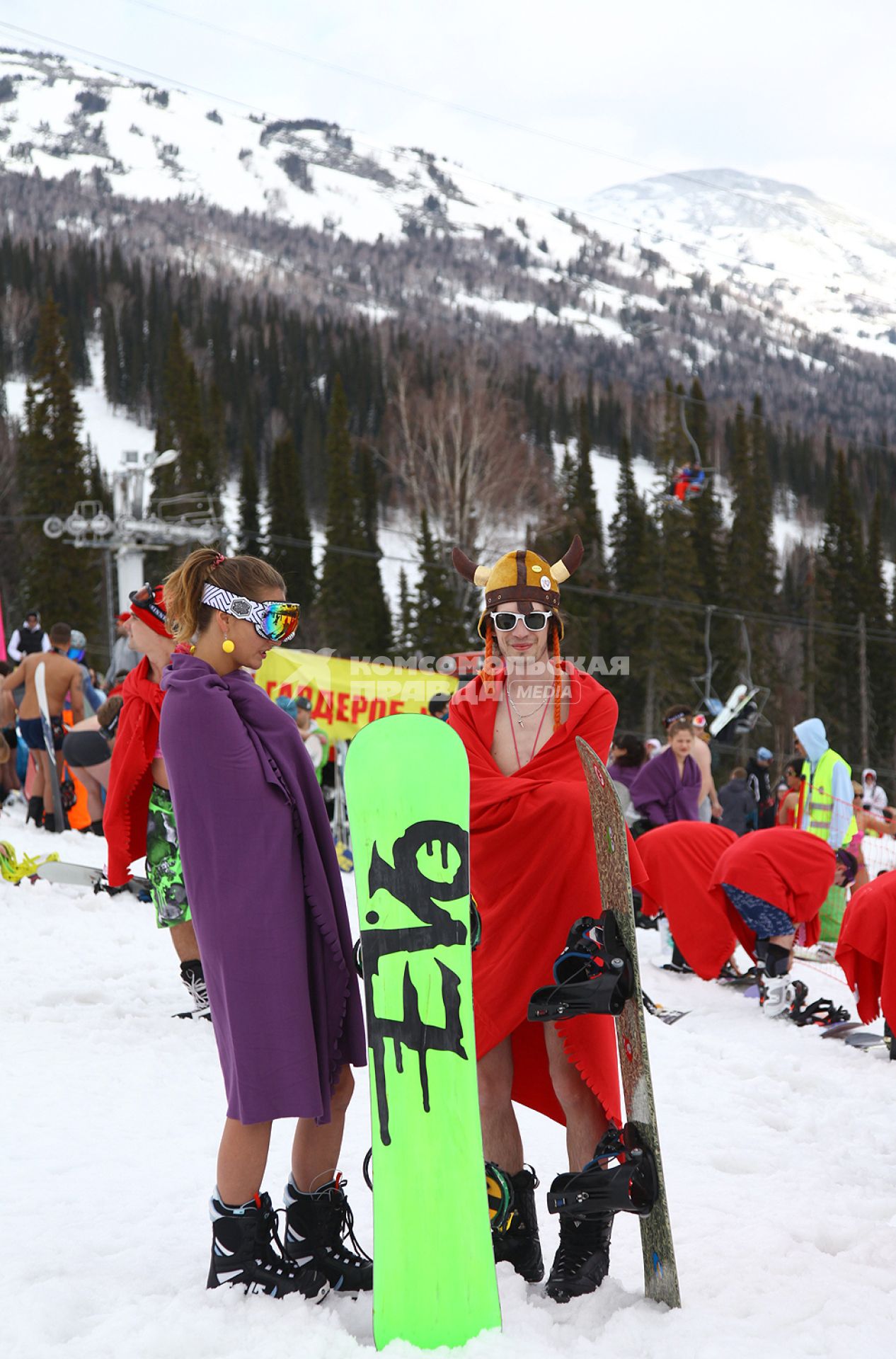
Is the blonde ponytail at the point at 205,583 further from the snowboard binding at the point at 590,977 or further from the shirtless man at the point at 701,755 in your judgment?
the shirtless man at the point at 701,755

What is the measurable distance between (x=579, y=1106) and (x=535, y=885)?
0.54 m

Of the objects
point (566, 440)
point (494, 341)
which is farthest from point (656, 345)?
point (566, 440)

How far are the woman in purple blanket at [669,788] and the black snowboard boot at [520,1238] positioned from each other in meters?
6.04

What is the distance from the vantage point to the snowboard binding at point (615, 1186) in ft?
8.48

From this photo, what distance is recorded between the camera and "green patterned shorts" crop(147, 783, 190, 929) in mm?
4523

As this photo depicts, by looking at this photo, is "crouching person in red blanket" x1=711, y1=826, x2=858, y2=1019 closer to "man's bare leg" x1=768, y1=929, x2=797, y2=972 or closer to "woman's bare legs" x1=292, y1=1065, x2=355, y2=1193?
"man's bare leg" x1=768, y1=929, x2=797, y2=972

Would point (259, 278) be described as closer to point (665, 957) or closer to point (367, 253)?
point (367, 253)

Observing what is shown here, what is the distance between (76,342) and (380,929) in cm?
8271

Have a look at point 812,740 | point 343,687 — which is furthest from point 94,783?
point 812,740

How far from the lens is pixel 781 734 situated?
51469 millimetres

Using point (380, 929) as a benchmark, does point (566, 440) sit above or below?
above

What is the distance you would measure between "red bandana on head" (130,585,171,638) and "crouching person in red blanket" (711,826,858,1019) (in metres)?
3.58

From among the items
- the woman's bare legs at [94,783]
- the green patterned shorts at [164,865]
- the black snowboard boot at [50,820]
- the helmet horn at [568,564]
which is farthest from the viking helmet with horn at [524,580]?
the black snowboard boot at [50,820]

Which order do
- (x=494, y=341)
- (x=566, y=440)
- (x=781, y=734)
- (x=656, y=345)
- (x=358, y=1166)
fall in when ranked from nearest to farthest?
(x=358, y=1166) → (x=781, y=734) → (x=566, y=440) → (x=494, y=341) → (x=656, y=345)
